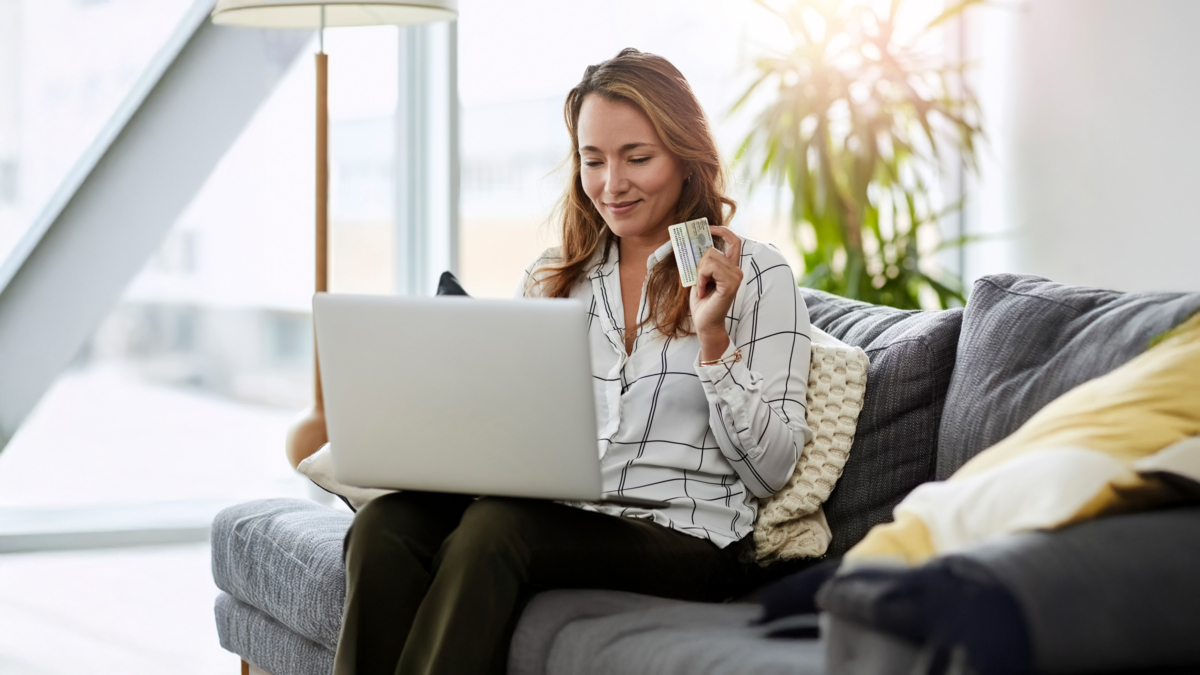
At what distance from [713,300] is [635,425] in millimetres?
235

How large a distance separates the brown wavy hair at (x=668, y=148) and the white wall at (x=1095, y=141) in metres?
2.08

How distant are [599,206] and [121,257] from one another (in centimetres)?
240

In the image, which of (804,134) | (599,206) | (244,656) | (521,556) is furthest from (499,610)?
(804,134)

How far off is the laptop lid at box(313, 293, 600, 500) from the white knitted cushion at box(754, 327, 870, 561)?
0.41 metres

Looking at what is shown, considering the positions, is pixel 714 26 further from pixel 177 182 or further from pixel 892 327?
pixel 892 327

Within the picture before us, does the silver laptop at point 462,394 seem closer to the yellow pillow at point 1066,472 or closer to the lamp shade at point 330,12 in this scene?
the yellow pillow at point 1066,472

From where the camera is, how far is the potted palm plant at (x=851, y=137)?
377 cm

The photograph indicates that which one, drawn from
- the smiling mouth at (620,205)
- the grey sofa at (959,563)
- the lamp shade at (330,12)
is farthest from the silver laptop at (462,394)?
the lamp shade at (330,12)

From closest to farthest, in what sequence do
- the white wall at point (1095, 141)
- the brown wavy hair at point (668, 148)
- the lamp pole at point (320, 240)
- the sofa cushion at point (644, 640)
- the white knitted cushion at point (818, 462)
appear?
the sofa cushion at point (644, 640)
the white knitted cushion at point (818, 462)
the brown wavy hair at point (668, 148)
the lamp pole at point (320, 240)
the white wall at point (1095, 141)

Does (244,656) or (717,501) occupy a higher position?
(717,501)

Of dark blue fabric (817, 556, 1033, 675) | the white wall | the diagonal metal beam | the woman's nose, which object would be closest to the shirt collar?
the woman's nose

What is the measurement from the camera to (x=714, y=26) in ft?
14.1

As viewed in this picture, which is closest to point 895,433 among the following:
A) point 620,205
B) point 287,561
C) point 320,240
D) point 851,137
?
point 620,205

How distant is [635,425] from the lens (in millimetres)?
1705
